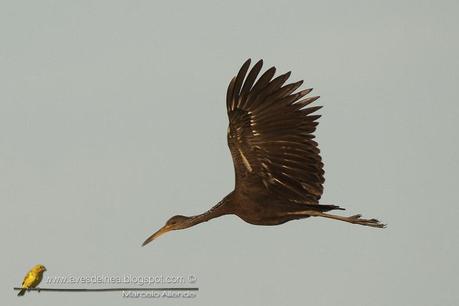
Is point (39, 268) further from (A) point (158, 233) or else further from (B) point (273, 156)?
(B) point (273, 156)

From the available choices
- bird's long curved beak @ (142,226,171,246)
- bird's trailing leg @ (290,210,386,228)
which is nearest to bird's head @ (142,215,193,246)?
bird's long curved beak @ (142,226,171,246)

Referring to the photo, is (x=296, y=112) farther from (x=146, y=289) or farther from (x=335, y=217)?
(x=146, y=289)

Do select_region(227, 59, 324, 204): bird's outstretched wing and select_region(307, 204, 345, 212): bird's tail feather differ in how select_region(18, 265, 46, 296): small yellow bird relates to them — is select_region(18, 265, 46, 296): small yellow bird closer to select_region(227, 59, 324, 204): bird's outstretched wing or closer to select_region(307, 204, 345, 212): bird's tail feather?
select_region(227, 59, 324, 204): bird's outstretched wing

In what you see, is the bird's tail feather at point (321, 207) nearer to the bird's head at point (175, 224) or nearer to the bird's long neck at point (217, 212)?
the bird's long neck at point (217, 212)

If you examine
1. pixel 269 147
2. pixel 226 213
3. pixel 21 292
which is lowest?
pixel 21 292

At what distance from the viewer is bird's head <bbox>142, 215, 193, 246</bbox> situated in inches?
896

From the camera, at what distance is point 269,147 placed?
22.3m

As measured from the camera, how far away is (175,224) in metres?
22.8

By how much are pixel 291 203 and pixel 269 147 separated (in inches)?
48.1

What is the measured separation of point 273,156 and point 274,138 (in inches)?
14.5

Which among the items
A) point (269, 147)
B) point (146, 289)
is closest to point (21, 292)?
point (146, 289)

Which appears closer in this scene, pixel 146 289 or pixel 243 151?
pixel 146 289

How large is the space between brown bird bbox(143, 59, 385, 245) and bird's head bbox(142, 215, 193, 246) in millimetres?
335

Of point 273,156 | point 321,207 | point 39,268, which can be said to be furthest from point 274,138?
point 39,268
